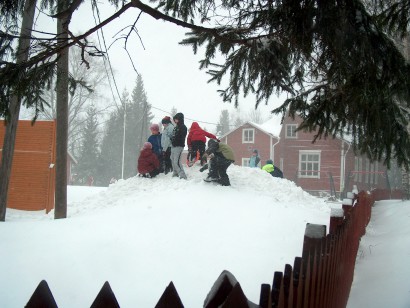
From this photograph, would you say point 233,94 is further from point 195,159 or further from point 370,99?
point 195,159

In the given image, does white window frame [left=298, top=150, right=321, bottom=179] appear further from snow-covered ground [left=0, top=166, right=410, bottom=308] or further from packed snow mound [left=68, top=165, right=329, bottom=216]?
snow-covered ground [left=0, top=166, right=410, bottom=308]

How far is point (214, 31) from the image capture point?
352cm

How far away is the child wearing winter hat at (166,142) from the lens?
10.1 m

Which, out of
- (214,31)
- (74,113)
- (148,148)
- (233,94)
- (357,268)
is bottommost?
(357,268)

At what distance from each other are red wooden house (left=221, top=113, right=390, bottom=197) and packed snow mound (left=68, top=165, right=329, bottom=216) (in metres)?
16.5

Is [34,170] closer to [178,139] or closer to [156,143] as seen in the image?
[156,143]

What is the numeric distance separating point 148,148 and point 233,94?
19.0 ft

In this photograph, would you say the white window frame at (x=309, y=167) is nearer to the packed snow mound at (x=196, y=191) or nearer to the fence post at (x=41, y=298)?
the packed snow mound at (x=196, y=191)

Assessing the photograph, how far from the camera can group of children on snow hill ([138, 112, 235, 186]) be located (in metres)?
9.21

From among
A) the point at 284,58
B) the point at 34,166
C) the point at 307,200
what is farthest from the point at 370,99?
the point at 34,166

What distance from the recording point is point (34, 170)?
10.8 meters

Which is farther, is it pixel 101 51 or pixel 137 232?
pixel 137 232

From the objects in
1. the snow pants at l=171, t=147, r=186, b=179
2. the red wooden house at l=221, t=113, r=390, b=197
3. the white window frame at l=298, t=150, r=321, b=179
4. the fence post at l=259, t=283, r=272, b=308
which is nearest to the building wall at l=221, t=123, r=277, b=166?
the red wooden house at l=221, t=113, r=390, b=197

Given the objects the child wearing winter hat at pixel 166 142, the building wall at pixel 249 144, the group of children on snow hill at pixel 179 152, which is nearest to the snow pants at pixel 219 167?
the group of children on snow hill at pixel 179 152
